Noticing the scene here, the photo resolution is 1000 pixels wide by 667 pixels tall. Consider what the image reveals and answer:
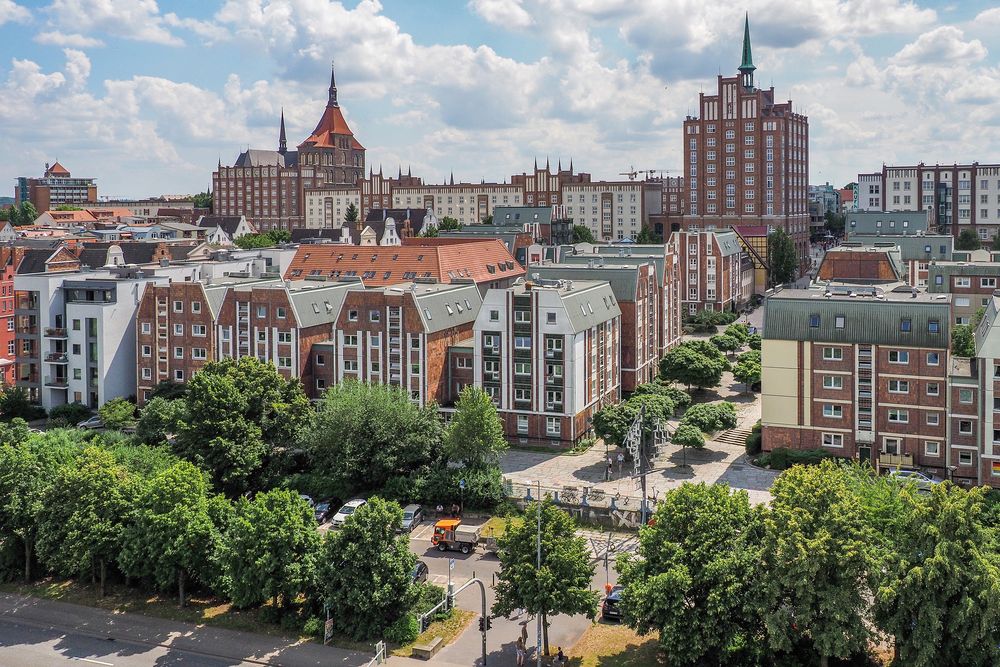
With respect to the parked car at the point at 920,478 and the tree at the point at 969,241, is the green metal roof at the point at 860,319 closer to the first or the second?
the parked car at the point at 920,478

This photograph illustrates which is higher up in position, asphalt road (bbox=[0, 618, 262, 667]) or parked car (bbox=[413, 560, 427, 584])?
parked car (bbox=[413, 560, 427, 584])

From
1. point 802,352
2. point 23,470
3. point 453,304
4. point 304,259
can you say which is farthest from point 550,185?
point 23,470

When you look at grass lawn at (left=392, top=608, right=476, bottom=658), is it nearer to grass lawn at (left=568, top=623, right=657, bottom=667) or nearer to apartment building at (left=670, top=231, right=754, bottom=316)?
grass lawn at (left=568, top=623, right=657, bottom=667)

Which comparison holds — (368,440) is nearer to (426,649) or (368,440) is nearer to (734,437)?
(426,649)

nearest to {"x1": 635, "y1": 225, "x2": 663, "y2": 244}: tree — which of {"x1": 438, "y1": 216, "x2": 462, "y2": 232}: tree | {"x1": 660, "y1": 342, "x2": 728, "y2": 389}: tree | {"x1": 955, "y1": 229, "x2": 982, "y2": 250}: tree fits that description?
{"x1": 438, "y1": 216, "x2": 462, "y2": 232}: tree

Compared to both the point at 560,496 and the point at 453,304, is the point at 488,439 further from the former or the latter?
the point at 453,304

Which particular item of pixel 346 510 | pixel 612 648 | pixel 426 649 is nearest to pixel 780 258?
pixel 346 510

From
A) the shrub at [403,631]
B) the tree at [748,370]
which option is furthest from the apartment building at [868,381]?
the shrub at [403,631]
